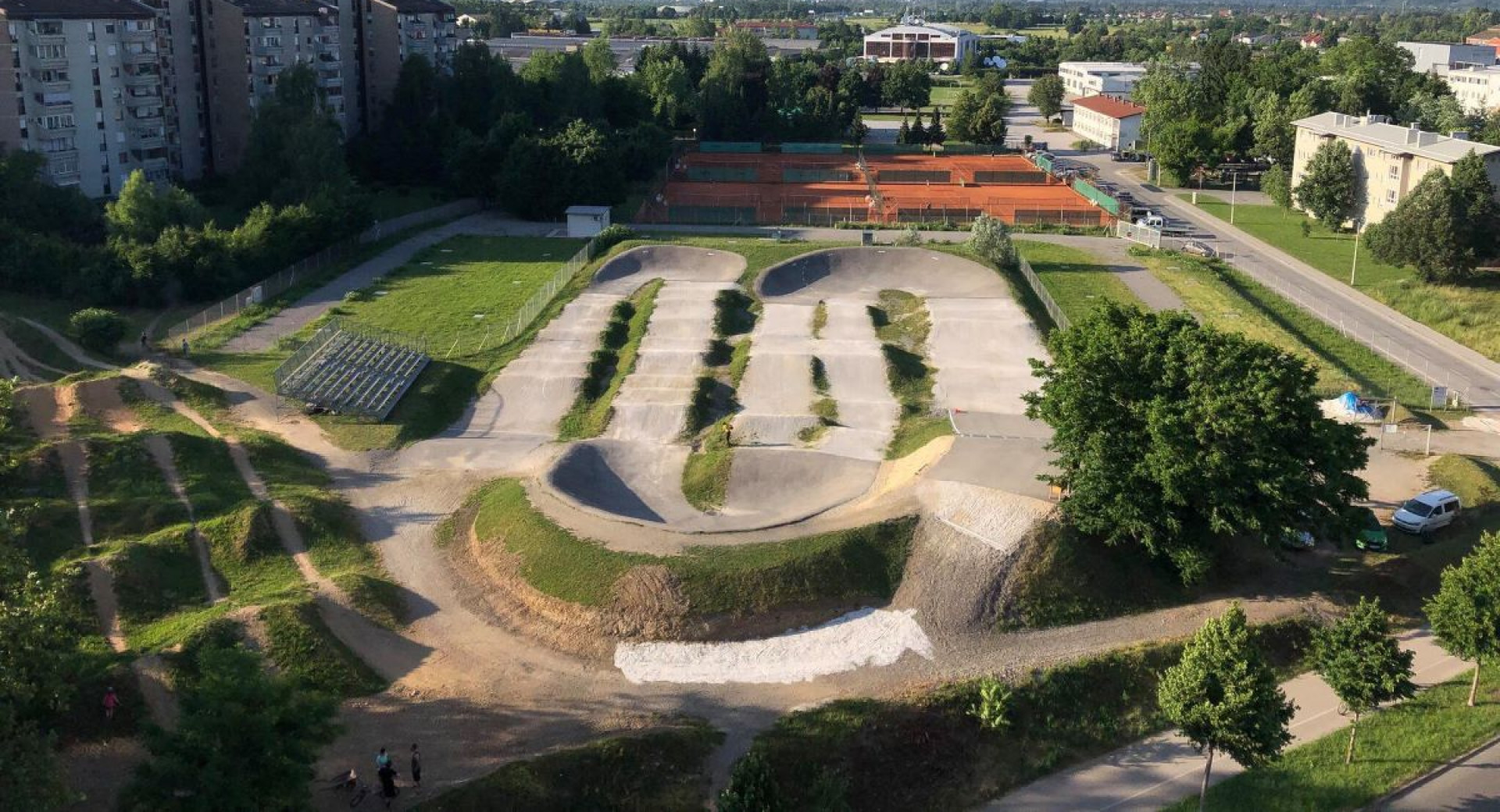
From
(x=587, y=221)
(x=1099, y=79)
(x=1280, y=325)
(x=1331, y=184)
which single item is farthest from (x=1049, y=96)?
(x=1280, y=325)

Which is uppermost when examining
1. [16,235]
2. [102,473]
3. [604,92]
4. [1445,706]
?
[604,92]

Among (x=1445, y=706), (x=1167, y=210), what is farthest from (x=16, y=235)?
(x=1167, y=210)

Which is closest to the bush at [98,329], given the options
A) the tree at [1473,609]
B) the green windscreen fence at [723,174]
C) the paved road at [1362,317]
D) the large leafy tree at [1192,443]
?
the large leafy tree at [1192,443]

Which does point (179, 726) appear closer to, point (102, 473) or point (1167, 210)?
point (102, 473)

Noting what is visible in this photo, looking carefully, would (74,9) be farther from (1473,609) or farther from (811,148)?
(1473,609)

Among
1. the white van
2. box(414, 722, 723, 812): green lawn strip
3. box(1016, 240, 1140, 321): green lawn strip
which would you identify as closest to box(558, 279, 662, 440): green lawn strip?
box(414, 722, 723, 812): green lawn strip
